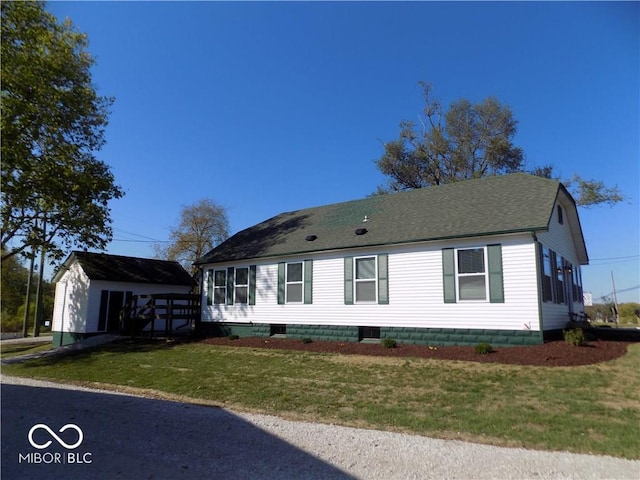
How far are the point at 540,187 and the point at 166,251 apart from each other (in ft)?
106

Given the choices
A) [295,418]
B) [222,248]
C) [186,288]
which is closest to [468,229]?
[295,418]

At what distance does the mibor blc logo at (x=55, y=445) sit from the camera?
17.2 ft

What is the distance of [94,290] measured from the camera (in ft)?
72.9

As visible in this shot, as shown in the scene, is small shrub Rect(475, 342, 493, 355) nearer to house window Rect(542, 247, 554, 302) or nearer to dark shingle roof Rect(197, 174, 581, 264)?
house window Rect(542, 247, 554, 302)

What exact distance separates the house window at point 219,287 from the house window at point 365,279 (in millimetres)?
7244

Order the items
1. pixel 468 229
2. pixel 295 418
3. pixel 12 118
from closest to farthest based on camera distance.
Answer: pixel 295 418, pixel 468 229, pixel 12 118

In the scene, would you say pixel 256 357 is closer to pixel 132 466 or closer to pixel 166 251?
pixel 132 466

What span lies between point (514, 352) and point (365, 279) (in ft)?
19.1

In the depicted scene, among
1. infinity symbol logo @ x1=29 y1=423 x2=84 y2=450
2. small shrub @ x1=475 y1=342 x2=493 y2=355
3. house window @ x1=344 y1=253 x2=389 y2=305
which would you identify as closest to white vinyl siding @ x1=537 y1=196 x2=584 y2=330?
small shrub @ x1=475 y1=342 x2=493 y2=355

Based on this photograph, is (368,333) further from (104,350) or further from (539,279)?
(104,350)

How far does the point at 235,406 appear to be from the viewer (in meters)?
8.01

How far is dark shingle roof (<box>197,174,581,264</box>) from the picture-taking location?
13492 millimetres

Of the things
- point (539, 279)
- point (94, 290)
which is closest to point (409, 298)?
point (539, 279)

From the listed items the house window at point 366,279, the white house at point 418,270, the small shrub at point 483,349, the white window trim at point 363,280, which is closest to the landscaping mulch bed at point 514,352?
the small shrub at point 483,349
